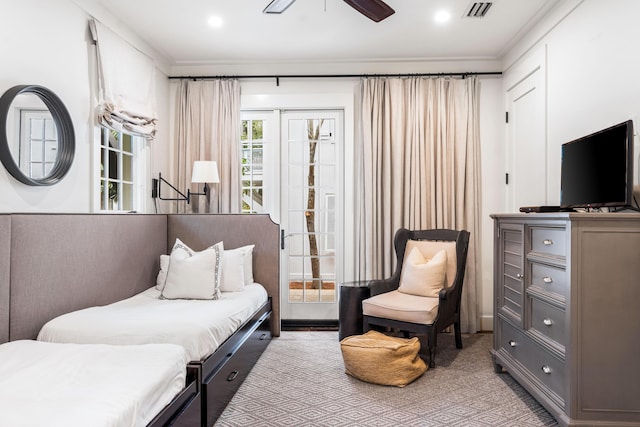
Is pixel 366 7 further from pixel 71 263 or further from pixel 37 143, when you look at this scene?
pixel 71 263

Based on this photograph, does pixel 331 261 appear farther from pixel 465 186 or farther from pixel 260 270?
pixel 465 186

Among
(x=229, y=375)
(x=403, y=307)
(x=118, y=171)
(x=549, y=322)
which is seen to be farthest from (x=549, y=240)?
(x=118, y=171)

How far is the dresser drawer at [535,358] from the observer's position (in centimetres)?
210

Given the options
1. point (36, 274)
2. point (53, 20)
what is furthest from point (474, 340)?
point (53, 20)

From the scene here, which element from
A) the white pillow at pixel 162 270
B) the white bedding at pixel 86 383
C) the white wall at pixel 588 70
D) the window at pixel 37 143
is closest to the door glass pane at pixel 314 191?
the white pillow at pixel 162 270

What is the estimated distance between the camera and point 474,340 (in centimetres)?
380

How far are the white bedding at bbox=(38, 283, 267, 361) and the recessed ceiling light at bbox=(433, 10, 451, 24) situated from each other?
2675 mm

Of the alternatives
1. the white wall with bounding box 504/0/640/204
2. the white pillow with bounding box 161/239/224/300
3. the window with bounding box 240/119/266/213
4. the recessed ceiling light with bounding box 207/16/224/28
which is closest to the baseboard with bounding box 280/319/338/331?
the window with bounding box 240/119/266/213

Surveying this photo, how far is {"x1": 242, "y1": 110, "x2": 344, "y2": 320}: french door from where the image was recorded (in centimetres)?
433

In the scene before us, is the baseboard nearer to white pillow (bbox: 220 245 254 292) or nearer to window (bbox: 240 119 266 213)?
white pillow (bbox: 220 245 254 292)

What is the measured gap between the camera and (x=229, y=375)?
247cm

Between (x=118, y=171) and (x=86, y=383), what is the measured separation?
2386mm

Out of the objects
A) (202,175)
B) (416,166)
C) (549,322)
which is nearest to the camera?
(549,322)

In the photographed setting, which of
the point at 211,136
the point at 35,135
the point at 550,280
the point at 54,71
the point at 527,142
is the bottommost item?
the point at 550,280
